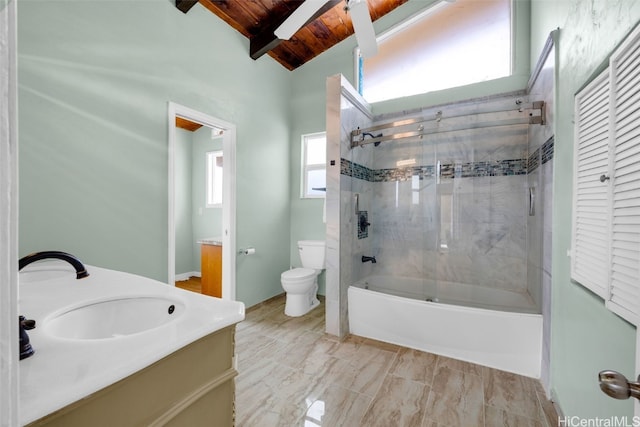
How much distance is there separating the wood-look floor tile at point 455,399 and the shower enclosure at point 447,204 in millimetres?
569

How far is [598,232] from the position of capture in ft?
3.59

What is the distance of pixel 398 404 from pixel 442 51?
3.22m

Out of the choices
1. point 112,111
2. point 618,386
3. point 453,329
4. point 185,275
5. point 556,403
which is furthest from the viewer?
point 185,275

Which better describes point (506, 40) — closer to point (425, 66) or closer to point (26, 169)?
point (425, 66)

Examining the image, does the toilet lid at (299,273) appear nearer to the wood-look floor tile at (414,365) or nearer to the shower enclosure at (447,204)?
the shower enclosure at (447,204)

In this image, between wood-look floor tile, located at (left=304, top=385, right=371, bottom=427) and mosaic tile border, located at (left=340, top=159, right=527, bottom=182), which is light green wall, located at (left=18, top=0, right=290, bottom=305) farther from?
wood-look floor tile, located at (left=304, top=385, right=371, bottom=427)

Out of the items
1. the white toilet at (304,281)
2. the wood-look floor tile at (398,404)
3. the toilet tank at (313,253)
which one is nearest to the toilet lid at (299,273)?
the white toilet at (304,281)

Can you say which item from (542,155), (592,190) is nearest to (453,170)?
(542,155)

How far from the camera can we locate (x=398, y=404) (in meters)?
1.57

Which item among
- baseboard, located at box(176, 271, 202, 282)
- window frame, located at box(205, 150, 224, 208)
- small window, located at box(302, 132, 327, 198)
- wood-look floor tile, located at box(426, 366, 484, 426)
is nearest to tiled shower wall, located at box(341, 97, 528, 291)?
small window, located at box(302, 132, 327, 198)

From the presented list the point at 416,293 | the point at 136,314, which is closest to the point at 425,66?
the point at 416,293

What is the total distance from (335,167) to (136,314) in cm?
182

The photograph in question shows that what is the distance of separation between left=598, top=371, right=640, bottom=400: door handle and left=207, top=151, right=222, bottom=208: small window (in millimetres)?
4354

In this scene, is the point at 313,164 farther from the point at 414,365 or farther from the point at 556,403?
the point at 556,403
